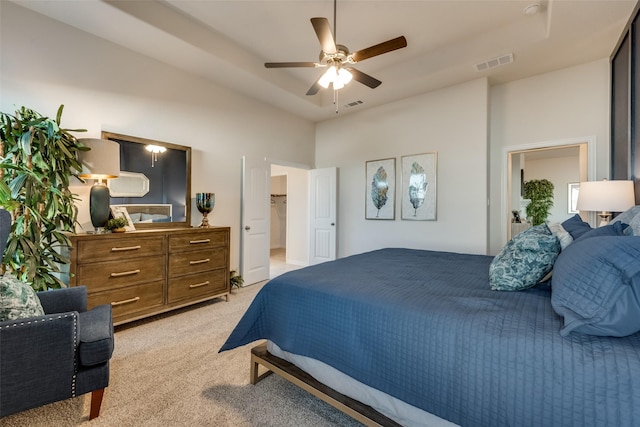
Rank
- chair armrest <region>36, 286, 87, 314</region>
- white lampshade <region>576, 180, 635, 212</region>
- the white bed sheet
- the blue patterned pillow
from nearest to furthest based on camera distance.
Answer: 1. the white bed sheet
2. the blue patterned pillow
3. chair armrest <region>36, 286, 87, 314</region>
4. white lampshade <region>576, 180, 635, 212</region>

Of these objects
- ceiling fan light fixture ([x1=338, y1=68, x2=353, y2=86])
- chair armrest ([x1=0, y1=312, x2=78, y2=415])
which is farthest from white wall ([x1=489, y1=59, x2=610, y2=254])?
chair armrest ([x1=0, y1=312, x2=78, y2=415])

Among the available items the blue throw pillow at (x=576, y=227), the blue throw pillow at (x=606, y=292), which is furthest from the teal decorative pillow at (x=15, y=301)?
the blue throw pillow at (x=576, y=227)

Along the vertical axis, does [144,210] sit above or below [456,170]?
below

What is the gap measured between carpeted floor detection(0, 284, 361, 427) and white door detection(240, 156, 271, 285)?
70.2 inches

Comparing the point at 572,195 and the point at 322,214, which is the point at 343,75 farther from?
the point at 572,195

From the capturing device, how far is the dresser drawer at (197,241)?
297 cm

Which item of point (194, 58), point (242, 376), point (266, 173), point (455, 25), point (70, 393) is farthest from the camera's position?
point (266, 173)

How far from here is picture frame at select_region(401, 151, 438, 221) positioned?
4.12 meters

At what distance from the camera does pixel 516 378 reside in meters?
0.95

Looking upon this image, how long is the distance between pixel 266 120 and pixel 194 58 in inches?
58.0

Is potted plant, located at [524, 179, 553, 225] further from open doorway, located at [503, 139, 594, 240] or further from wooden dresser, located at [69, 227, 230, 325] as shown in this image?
wooden dresser, located at [69, 227, 230, 325]

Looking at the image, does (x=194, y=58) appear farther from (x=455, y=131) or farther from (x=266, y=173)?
(x=455, y=131)

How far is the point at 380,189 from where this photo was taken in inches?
184

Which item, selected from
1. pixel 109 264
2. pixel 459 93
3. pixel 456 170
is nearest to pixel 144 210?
pixel 109 264
